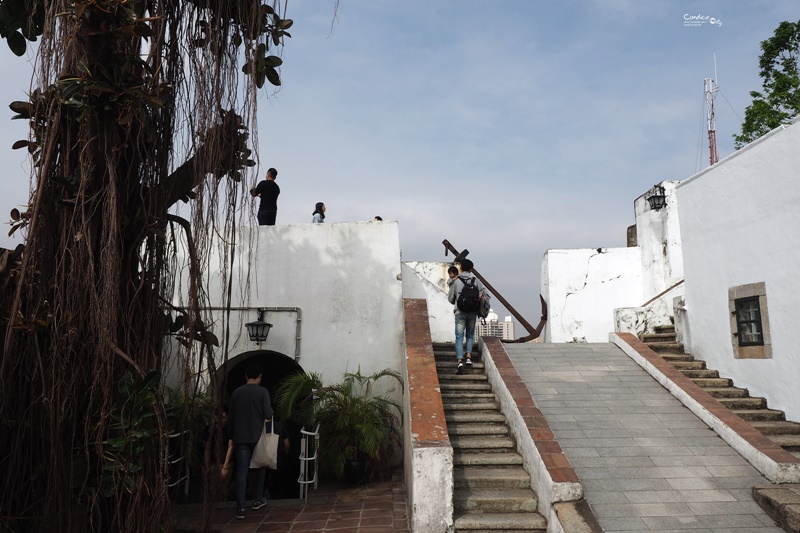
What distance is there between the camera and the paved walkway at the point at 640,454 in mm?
5379

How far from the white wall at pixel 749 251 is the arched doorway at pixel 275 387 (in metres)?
6.56

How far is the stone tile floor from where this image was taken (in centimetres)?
600

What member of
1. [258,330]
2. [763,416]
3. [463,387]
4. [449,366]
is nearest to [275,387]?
[258,330]

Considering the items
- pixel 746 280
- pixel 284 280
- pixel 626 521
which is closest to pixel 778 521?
pixel 626 521

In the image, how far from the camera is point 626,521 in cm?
529

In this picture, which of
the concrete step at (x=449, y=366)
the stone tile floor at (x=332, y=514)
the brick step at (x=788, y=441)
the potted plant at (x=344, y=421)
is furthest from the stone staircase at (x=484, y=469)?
the brick step at (x=788, y=441)

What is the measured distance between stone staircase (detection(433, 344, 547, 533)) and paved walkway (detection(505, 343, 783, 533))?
600mm

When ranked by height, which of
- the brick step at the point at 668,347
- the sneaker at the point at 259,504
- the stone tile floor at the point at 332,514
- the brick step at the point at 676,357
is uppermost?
the brick step at the point at 668,347

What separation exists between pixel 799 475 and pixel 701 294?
4.31 metres

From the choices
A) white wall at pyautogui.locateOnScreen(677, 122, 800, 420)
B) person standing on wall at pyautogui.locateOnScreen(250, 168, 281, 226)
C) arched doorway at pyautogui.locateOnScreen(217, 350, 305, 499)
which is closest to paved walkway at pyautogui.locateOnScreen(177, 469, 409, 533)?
arched doorway at pyautogui.locateOnScreen(217, 350, 305, 499)

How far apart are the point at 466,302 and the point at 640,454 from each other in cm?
302

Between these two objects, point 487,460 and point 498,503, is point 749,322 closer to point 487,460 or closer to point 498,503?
point 487,460

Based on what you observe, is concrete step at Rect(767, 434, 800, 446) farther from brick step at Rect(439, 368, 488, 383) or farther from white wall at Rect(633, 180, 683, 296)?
white wall at Rect(633, 180, 683, 296)

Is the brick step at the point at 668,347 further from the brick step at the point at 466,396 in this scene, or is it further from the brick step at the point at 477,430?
the brick step at the point at 477,430
